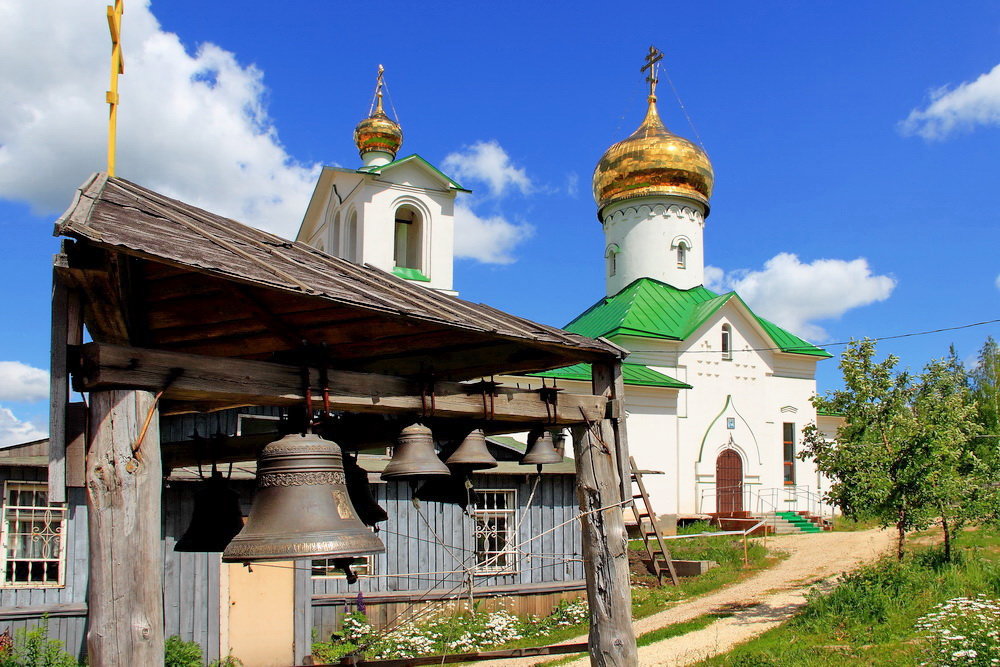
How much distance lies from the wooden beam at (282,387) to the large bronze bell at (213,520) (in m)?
0.91

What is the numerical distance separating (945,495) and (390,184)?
13033mm

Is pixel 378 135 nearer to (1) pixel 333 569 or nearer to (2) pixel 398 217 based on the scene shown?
(2) pixel 398 217

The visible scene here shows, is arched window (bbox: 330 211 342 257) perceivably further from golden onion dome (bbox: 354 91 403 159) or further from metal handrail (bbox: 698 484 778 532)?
metal handrail (bbox: 698 484 778 532)

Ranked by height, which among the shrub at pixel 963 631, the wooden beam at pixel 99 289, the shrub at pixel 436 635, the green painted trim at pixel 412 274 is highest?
the green painted trim at pixel 412 274

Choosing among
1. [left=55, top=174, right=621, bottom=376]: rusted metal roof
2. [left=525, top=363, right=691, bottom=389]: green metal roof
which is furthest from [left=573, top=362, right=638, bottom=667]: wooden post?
[left=525, top=363, right=691, bottom=389]: green metal roof

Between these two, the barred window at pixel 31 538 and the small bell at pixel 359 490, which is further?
the barred window at pixel 31 538

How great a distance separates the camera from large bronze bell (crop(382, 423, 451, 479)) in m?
4.95

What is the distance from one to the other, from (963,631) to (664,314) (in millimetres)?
16997

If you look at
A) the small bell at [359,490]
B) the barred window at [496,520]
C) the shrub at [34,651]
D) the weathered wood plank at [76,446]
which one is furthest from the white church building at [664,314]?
the weathered wood plank at [76,446]

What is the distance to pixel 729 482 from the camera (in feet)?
80.0

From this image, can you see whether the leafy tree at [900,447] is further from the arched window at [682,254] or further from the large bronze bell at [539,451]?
the arched window at [682,254]

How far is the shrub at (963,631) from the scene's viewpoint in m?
7.62

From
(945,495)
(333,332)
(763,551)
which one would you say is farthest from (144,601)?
(763,551)

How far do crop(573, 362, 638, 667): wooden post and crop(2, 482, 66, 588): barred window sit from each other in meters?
8.33
